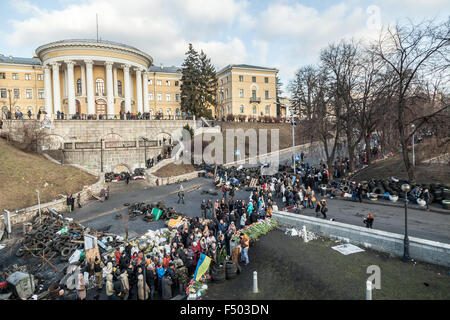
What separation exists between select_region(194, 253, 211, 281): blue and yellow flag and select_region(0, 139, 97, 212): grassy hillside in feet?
58.5

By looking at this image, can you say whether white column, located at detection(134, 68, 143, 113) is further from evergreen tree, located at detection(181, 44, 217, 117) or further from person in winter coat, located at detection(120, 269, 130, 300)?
person in winter coat, located at detection(120, 269, 130, 300)

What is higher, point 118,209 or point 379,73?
point 379,73

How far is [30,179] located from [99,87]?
90.9ft

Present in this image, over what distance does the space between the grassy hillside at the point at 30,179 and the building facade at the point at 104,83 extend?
47.9 ft

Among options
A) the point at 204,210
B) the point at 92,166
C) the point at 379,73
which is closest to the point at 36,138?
the point at 92,166

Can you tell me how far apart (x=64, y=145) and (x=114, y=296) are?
3024 centimetres

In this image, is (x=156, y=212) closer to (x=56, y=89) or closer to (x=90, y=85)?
(x=90, y=85)

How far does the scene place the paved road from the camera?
13953 mm

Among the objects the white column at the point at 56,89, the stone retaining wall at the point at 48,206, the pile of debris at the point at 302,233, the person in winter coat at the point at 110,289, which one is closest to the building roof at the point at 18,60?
the white column at the point at 56,89

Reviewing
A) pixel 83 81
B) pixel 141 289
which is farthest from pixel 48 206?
pixel 83 81

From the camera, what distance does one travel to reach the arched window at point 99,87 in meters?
47.9

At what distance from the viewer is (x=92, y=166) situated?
3509 cm
